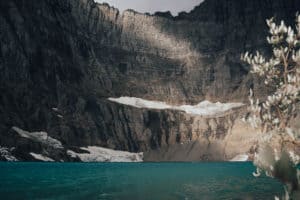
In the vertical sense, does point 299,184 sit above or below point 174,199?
above

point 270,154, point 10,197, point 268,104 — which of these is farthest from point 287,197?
point 10,197

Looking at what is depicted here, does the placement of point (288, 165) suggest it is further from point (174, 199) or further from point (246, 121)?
point (174, 199)

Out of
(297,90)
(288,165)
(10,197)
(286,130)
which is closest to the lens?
(288,165)

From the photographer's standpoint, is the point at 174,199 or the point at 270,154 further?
the point at 174,199

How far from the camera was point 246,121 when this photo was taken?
8.20 metres

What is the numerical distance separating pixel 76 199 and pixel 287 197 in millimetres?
44573

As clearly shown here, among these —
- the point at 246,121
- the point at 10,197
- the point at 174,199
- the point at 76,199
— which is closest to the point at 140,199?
the point at 174,199

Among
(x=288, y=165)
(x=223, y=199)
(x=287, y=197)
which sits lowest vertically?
(x=223, y=199)

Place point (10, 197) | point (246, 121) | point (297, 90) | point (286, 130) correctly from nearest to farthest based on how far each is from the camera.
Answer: point (286, 130), point (297, 90), point (246, 121), point (10, 197)

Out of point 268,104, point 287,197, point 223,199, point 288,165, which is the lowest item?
point 223,199

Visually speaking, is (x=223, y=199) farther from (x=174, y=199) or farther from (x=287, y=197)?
(x=287, y=197)

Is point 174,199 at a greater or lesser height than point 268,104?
lesser

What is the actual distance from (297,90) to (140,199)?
4320cm

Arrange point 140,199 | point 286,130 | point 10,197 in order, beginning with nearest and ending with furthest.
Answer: point 286,130 → point 10,197 → point 140,199
